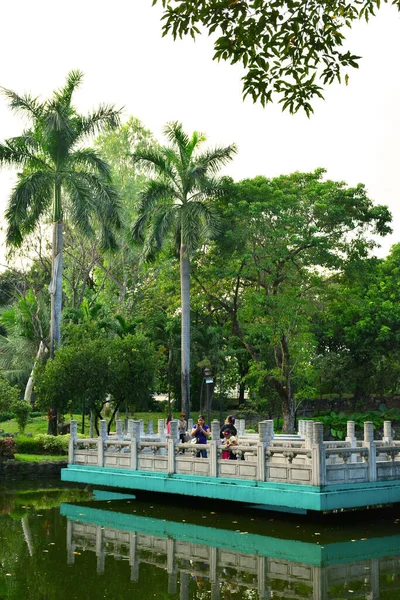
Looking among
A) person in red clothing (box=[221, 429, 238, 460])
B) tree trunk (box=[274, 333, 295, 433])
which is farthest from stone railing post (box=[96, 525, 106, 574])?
tree trunk (box=[274, 333, 295, 433])

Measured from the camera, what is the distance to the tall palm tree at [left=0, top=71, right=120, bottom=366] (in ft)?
115

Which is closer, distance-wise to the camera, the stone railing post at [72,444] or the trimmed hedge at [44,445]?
the stone railing post at [72,444]

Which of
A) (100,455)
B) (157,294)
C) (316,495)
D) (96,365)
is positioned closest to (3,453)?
(96,365)

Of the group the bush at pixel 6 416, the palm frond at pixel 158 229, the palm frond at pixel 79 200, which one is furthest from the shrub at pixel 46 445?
the bush at pixel 6 416

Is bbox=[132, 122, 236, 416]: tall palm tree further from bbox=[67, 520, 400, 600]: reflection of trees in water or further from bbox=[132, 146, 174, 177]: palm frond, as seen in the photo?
bbox=[67, 520, 400, 600]: reflection of trees in water

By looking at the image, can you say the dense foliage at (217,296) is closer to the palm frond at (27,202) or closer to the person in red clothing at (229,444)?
the palm frond at (27,202)

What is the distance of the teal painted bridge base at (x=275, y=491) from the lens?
17.7 m

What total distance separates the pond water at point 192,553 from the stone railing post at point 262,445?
1.21 metres

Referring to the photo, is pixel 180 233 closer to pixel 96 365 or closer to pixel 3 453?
pixel 96 365

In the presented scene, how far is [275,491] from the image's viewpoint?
727 inches

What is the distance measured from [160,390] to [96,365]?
54.3ft

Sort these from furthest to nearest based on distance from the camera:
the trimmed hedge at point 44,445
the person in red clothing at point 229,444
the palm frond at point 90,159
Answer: the palm frond at point 90,159 → the trimmed hedge at point 44,445 → the person in red clothing at point 229,444

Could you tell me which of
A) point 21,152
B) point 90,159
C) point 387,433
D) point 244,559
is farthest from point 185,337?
point 244,559

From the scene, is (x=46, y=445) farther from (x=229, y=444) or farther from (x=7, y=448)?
(x=229, y=444)
